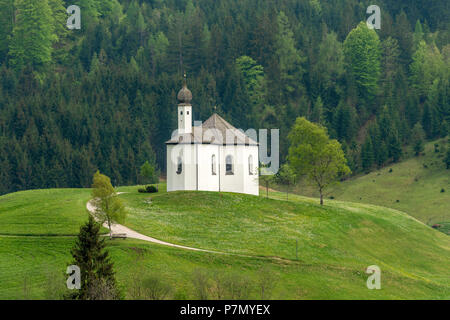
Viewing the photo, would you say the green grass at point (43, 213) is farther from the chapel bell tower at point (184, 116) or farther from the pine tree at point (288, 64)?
the pine tree at point (288, 64)

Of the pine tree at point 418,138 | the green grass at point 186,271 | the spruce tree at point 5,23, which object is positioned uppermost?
the spruce tree at point 5,23

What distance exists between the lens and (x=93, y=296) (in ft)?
158

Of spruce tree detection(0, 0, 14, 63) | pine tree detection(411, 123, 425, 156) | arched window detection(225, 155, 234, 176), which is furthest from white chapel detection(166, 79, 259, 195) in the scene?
spruce tree detection(0, 0, 14, 63)

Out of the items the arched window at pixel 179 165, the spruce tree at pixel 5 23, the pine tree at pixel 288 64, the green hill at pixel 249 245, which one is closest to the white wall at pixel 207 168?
the arched window at pixel 179 165

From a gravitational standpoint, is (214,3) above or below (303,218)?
above

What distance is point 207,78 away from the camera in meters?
154

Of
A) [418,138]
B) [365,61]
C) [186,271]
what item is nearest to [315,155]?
[186,271]

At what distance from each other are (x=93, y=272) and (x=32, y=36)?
12293cm

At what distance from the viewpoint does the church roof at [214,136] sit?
8594 cm

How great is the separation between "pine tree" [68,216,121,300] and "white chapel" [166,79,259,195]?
107 ft

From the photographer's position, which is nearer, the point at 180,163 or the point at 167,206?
the point at 167,206
